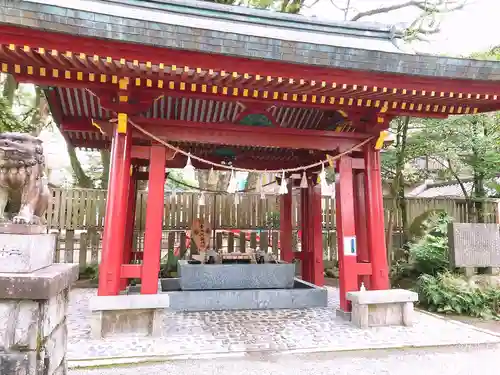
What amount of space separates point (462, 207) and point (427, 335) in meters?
7.09

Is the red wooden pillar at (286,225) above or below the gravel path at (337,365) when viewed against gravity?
above

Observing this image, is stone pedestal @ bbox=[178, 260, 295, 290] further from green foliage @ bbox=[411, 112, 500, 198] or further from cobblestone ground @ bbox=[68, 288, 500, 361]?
green foliage @ bbox=[411, 112, 500, 198]

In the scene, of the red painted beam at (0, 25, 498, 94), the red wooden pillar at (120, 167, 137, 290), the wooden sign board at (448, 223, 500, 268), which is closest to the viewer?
the red painted beam at (0, 25, 498, 94)

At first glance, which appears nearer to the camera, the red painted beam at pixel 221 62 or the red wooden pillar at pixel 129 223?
the red painted beam at pixel 221 62

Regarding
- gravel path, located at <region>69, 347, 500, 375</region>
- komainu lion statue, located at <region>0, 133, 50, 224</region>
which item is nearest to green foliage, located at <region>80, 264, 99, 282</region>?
gravel path, located at <region>69, 347, 500, 375</region>

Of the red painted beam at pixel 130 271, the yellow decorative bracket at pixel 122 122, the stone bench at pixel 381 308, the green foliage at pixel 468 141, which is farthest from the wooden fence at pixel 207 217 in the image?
the yellow decorative bracket at pixel 122 122

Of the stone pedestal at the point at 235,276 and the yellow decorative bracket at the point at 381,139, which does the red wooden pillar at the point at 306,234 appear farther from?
the yellow decorative bracket at the point at 381,139

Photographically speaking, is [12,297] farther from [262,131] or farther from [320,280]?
[320,280]

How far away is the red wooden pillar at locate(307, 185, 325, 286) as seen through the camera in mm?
8125

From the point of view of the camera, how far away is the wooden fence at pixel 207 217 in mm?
9438

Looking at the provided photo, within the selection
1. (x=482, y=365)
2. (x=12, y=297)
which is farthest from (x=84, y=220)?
(x=482, y=365)

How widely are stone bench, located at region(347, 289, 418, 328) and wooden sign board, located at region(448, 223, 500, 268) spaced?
2100 millimetres

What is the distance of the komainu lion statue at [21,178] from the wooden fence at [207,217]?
6821 mm

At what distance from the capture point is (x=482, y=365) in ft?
13.6
